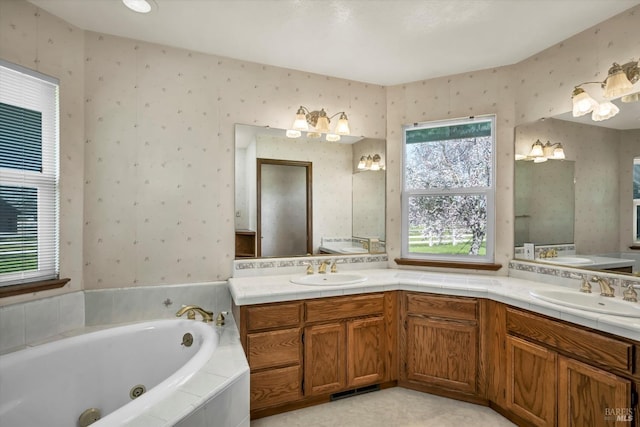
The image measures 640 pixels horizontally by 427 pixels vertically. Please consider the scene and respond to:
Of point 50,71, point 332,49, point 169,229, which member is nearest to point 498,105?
point 332,49

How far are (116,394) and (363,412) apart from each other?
1.53m

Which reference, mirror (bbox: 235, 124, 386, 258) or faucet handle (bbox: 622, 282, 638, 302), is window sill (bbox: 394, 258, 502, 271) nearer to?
mirror (bbox: 235, 124, 386, 258)

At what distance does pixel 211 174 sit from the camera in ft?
8.17

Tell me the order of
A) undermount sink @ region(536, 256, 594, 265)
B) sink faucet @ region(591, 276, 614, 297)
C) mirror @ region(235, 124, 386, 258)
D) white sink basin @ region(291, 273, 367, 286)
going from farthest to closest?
mirror @ region(235, 124, 386, 258) < white sink basin @ region(291, 273, 367, 286) < undermount sink @ region(536, 256, 594, 265) < sink faucet @ region(591, 276, 614, 297)

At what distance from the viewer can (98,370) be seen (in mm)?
1865

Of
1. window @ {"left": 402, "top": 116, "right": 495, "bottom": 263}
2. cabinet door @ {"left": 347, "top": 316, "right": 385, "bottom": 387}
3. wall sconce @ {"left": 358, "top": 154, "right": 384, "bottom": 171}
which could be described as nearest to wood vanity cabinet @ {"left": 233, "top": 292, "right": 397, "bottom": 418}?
cabinet door @ {"left": 347, "top": 316, "right": 385, "bottom": 387}

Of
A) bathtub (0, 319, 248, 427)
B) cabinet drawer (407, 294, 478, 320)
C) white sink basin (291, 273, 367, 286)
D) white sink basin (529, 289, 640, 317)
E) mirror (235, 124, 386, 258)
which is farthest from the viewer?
mirror (235, 124, 386, 258)

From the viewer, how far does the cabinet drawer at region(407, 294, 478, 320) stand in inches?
90.8

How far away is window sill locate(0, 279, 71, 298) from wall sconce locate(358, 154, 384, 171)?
2.33 meters

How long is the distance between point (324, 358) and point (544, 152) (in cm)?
221

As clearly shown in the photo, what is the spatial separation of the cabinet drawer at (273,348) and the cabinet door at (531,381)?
138 centimetres

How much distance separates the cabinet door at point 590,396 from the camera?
1.53 m

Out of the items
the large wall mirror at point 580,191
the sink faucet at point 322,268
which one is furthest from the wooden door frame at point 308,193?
the large wall mirror at point 580,191

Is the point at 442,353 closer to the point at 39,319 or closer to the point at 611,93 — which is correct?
the point at 611,93
